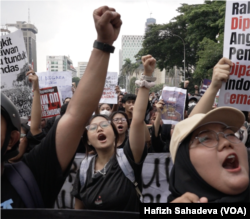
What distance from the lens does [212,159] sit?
156 cm

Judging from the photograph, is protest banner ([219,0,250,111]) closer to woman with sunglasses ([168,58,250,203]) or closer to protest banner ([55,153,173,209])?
woman with sunglasses ([168,58,250,203])

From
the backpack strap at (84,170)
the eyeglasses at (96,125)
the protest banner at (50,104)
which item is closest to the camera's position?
the backpack strap at (84,170)

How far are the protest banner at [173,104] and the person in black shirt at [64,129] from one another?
341 centimetres

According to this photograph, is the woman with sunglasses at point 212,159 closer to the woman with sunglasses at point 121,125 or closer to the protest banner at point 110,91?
the woman with sunglasses at point 121,125

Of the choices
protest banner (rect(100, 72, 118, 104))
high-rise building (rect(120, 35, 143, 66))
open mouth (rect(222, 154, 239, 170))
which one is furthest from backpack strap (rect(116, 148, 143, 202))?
high-rise building (rect(120, 35, 143, 66))

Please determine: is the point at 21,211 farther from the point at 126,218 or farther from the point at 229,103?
the point at 229,103

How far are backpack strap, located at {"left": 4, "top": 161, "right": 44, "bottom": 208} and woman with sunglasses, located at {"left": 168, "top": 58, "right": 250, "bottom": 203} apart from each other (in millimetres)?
701

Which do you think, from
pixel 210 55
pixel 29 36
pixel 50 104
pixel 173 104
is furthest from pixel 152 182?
pixel 29 36

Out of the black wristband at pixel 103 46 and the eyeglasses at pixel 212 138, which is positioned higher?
the black wristband at pixel 103 46

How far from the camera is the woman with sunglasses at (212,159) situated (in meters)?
1.52

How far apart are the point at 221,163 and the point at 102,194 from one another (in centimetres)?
121

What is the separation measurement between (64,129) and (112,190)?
1.07 meters

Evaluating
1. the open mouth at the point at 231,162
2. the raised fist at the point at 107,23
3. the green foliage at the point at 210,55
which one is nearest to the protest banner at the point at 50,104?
the raised fist at the point at 107,23

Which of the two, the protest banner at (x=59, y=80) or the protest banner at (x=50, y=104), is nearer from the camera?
the protest banner at (x=50, y=104)
